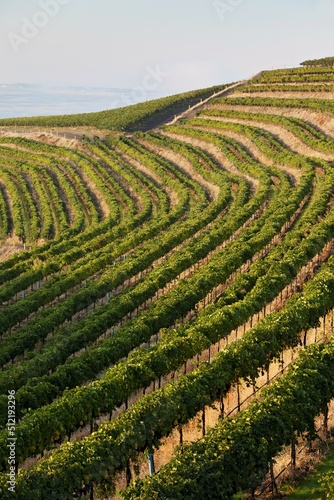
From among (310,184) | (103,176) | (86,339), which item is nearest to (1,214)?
(103,176)

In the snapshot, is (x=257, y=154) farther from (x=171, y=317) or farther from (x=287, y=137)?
(x=171, y=317)

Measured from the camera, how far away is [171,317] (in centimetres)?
3697

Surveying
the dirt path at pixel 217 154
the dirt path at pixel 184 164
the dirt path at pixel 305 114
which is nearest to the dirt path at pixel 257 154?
A: the dirt path at pixel 217 154

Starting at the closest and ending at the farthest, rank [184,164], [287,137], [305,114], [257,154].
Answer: [257,154]
[184,164]
[287,137]
[305,114]

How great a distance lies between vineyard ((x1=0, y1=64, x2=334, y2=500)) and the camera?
65.0 feet

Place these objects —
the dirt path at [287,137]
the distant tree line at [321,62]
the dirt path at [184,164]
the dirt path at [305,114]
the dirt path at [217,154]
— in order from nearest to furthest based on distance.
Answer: the dirt path at [184,164] → the dirt path at [217,154] → the dirt path at [287,137] → the dirt path at [305,114] → the distant tree line at [321,62]

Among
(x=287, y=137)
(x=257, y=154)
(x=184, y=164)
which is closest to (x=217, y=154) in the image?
(x=184, y=164)

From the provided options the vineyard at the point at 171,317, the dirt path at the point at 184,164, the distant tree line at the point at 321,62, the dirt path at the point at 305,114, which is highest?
the distant tree line at the point at 321,62

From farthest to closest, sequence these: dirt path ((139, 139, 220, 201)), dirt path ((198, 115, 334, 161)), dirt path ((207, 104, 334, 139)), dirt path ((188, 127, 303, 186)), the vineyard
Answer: dirt path ((207, 104, 334, 139)), dirt path ((198, 115, 334, 161)), dirt path ((139, 139, 220, 201)), dirt path ((188, 127, 303, 186)), the vineyard

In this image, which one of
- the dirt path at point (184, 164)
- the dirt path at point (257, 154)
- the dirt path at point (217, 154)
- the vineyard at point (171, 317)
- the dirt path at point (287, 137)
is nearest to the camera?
the vineyard at point (171, 317)

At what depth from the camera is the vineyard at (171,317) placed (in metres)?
19.8

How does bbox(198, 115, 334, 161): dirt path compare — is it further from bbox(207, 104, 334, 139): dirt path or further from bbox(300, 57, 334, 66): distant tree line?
bbox(300, 57, 334, 66): distant tree line

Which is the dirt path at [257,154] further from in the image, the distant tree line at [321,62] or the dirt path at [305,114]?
the distant tree line at [321,62]

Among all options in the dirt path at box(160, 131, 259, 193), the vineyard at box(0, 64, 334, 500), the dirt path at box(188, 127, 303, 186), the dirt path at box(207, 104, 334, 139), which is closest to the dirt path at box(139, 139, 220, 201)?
the vineyard at box(0, 64, 334, 500)
